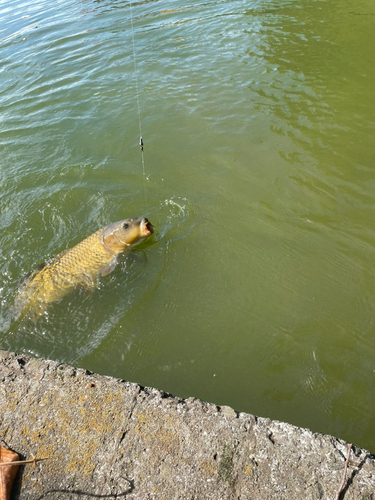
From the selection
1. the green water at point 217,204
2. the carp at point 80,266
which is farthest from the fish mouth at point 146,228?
the green water at point 217,204

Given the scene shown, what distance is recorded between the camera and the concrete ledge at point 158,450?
2.13 metres

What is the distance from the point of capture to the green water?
142 inches

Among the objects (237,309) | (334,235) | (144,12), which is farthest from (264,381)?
(144,12)

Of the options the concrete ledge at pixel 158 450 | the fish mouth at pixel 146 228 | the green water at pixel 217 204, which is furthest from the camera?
the fish mouth at pixel 146 228

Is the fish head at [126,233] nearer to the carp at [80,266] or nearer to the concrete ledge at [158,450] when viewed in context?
the carp at [80,266]

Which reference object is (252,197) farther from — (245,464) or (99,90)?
(99,90)

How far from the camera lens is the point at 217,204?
5410mm

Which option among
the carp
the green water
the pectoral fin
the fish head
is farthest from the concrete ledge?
the fish head

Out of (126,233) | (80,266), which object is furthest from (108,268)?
(126,233)

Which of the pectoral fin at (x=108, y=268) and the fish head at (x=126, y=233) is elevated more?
the fish head at (x=126, y=233)

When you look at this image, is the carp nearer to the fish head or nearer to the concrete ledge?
the fish head

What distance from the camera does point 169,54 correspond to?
950cm

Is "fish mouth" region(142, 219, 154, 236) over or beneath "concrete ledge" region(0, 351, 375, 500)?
beneath

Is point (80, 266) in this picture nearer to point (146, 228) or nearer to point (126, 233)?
point (126, 233)
